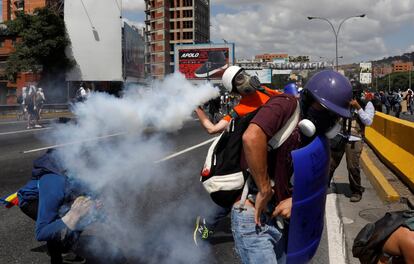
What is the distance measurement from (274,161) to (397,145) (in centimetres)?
901

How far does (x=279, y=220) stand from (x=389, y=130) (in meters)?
10.0

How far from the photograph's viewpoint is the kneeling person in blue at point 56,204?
10.9ft

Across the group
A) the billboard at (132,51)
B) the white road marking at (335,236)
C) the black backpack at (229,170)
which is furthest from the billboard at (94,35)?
the black backpack at (229,170)

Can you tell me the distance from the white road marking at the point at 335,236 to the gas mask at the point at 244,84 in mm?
2203

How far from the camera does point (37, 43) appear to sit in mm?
45594

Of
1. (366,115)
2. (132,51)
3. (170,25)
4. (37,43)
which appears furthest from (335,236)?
(170,25)

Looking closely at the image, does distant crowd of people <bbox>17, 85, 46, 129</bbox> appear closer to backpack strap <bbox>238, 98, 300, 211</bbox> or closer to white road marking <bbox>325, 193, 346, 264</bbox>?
white road marking <bbox>325, 193, 346, 264</bbox>

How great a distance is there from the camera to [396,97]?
28.4m

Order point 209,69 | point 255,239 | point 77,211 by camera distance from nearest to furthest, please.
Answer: point 255,239
point 77,211
point 209,69

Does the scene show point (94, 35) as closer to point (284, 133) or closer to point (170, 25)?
point (284, 133)

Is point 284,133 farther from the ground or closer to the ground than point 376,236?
farther from the ground

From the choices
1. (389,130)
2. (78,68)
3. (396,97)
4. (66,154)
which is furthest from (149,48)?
(66,154)

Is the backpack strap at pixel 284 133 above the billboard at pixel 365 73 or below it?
below

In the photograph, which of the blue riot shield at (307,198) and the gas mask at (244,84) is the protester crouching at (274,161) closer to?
the blue riot shield at (307,198)
